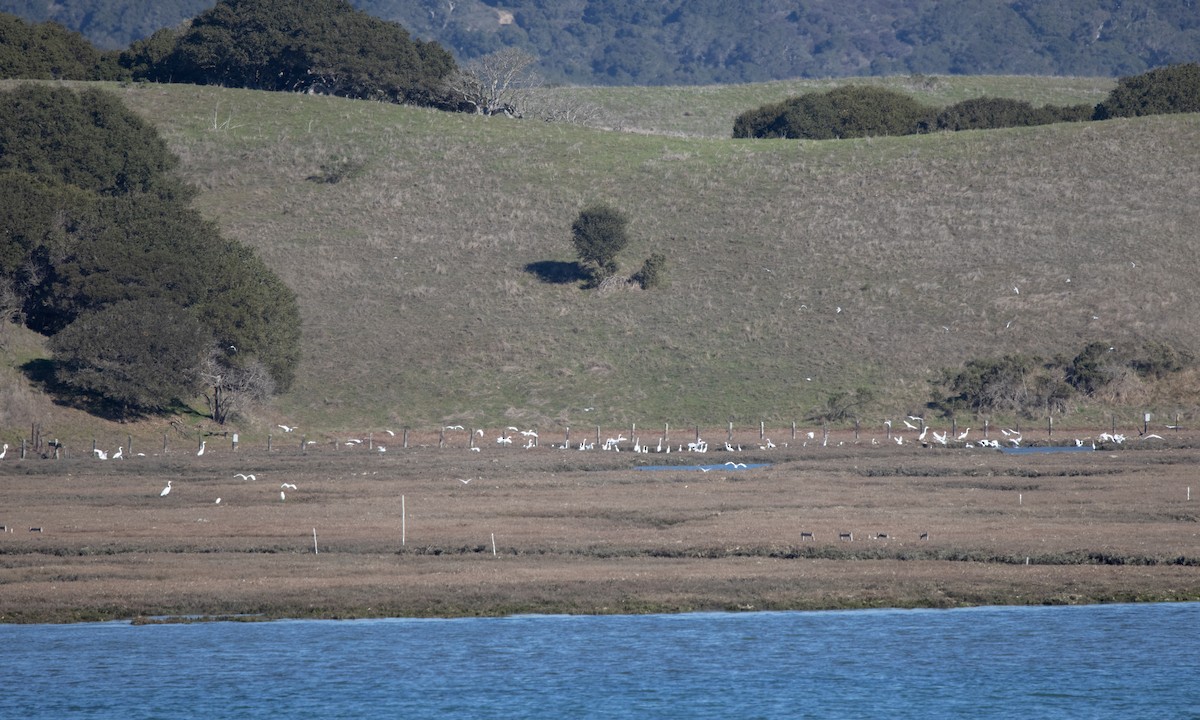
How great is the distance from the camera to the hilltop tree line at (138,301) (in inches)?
2210

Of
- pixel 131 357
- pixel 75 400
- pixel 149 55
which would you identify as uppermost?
pixel 149 55

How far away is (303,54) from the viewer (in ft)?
326

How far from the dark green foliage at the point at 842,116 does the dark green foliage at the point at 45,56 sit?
156 ft

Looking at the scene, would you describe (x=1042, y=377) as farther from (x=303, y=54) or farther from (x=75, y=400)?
(x=303, y=54)

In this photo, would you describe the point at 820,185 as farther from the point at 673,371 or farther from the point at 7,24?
the point at 7,24

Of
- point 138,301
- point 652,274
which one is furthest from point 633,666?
point 652,274

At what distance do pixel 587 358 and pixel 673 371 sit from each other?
4337 millimetres

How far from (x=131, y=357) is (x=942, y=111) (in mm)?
68496

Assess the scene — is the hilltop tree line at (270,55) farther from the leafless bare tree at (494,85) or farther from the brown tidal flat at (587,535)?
the brown tidal flat at (587,535)

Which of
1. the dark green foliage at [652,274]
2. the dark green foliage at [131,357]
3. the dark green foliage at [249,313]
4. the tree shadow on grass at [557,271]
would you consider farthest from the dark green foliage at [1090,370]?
the dark green foliage at [131,357]

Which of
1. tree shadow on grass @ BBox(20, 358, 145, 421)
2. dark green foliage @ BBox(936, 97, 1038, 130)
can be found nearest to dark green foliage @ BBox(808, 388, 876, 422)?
tree shadow on grass @ BBox(20, 358, 145, 421)

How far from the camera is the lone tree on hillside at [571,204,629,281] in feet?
249

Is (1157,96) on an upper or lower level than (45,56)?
lower

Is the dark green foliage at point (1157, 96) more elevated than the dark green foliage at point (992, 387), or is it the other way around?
the dark green foliage at point (1157, 96)
